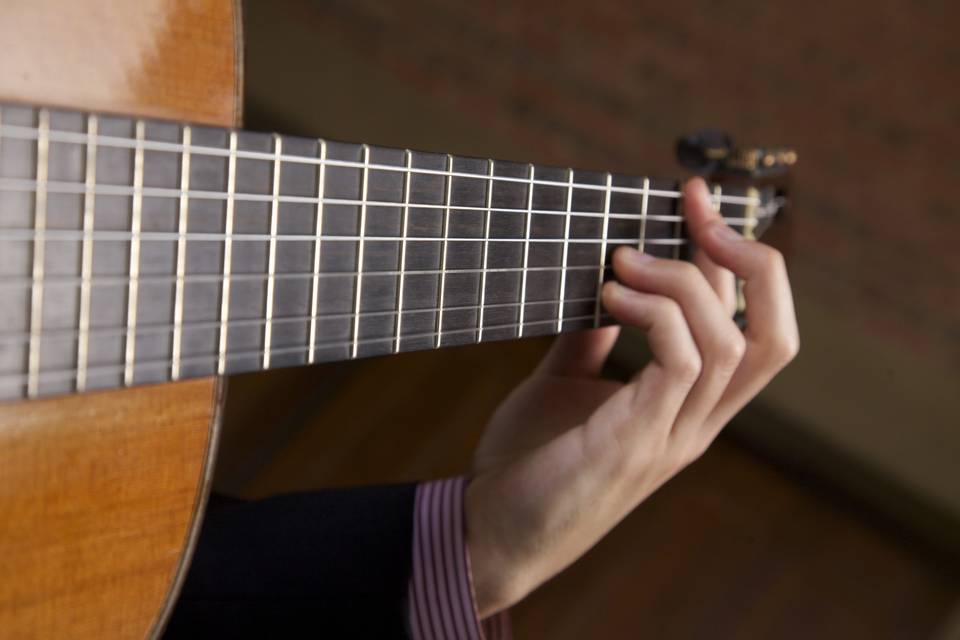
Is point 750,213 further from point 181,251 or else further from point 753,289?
point 181,251

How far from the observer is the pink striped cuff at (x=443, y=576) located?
591mm

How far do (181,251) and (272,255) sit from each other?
0.04 meters

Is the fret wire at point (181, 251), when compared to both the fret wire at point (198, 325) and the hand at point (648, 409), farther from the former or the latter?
the hand at point (648, 409)

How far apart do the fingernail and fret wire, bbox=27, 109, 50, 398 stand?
407mm

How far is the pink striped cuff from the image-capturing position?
59 centimetres

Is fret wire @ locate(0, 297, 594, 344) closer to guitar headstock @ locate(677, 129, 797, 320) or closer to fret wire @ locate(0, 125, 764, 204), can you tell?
fret wire @ locate(0, 125, 764, 204)

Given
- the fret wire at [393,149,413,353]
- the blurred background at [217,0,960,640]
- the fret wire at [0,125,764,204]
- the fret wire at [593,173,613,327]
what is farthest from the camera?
the blurred background at [217,0,960,640]

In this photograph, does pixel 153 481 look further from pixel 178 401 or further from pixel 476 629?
pixel 476 629

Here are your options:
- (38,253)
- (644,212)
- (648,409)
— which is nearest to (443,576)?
(648,409)

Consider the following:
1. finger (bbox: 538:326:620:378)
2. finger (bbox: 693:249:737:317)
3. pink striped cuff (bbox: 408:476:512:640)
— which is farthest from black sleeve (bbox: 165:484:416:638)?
finger (bbox: 693:249:737:317)

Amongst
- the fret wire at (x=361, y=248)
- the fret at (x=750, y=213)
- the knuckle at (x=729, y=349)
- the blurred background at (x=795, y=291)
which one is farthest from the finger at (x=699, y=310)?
the blurred background at (x=795, y=291)

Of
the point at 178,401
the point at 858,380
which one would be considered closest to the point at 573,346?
the point at 178,401

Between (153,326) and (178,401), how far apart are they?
0.06m

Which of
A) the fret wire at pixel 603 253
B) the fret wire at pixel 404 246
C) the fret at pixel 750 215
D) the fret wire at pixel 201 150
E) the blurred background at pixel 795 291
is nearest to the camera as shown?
the fret wire at pixel 201 150
